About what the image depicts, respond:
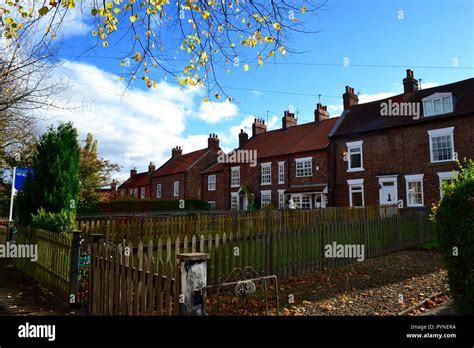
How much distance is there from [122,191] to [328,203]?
46.5 metres

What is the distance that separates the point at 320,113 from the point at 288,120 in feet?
14.4

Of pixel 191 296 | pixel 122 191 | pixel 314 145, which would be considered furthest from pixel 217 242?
pixel 122 191

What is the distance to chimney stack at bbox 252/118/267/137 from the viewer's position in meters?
40.0

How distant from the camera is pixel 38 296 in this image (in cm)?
730

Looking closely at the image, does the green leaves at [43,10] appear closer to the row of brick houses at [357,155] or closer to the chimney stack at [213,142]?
the row of brick houses at [357,155]

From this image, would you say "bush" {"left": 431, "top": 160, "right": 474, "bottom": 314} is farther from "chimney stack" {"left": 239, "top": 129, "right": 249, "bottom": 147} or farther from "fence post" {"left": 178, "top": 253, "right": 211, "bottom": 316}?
"chimney stack" {"left": 239, "top": 129, "right": 249, "bottom": 147}

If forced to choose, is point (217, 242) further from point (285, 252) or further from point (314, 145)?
point (314, 145)

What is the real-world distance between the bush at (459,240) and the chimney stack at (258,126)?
34.9 m

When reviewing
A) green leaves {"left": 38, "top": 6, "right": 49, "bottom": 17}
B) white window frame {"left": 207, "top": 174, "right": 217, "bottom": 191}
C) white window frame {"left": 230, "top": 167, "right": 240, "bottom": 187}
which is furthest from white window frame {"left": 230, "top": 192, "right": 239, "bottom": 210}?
green leaves {"left": 38, "top": 6, "right": 49, "bottom": 17}

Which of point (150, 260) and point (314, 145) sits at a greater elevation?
point (314, 145)

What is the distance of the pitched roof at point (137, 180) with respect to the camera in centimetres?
5744

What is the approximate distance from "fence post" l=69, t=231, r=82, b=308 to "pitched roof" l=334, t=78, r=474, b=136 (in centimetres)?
2287

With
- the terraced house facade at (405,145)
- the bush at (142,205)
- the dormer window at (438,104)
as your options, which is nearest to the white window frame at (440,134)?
the terraced house facade at (405,145)

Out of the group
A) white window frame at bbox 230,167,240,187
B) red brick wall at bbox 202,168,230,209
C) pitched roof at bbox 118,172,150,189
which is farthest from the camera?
pitched roof at bbox 118,172,150,189
